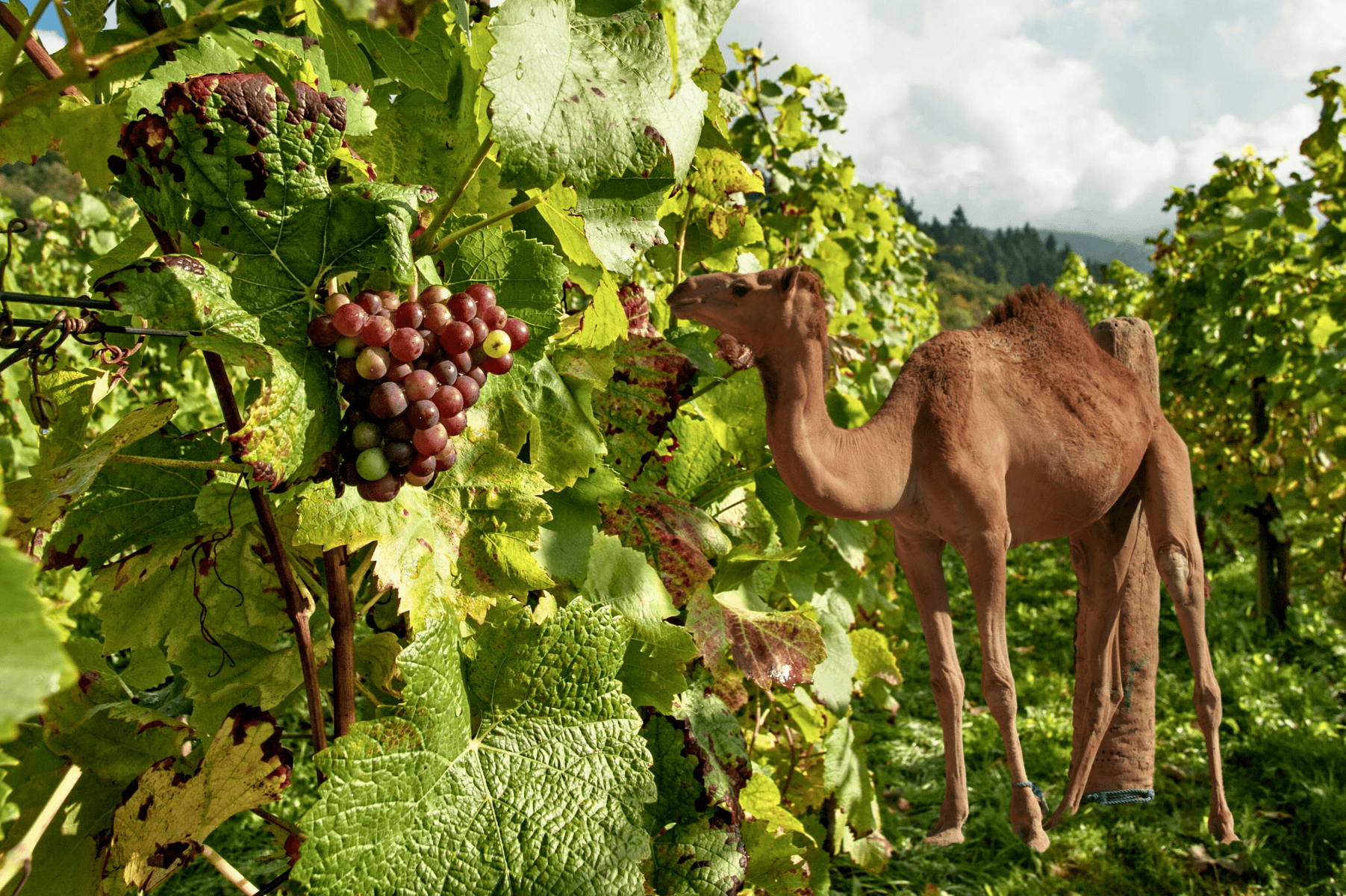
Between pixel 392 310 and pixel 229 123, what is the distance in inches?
7.6

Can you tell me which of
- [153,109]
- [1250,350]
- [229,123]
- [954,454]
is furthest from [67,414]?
[1250,350]

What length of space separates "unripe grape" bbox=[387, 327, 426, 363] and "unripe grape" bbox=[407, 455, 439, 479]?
0.28 ft

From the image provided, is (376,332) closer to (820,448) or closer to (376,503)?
(376,503)

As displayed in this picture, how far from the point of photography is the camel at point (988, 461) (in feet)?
4.32

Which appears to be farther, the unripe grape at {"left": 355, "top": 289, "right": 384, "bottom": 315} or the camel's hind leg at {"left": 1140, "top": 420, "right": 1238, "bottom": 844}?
the camel's hind leg at {"left": 1140, "top": 420, "right": 1238, "bottom": 844}

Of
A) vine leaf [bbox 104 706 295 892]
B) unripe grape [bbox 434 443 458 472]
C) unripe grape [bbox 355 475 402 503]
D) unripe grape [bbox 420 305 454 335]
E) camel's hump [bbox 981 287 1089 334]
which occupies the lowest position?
vine leaf [bbox 104 706 295 892]

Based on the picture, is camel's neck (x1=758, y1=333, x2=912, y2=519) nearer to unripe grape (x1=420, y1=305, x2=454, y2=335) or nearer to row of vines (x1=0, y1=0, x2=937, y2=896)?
row of vines (x1=0, y1=0, x2=937, y2=896)

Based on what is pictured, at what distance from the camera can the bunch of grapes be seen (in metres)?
0.68

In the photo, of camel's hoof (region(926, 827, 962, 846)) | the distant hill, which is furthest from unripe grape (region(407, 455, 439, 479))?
the distant hill

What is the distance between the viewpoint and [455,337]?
2.32 ft

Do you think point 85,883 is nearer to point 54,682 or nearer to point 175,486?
point 175,486

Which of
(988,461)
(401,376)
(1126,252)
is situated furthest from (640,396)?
(1126,252)

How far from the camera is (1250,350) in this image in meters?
5.71

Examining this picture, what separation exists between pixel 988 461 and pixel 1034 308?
38 cm
